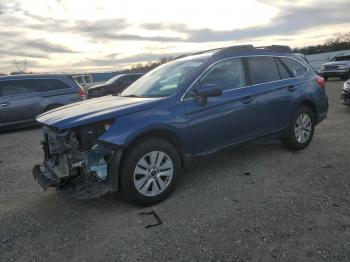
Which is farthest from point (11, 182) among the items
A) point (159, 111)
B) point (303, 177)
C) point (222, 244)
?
point (303, 177)

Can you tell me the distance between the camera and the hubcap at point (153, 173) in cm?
406

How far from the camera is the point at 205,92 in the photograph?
4.45 m

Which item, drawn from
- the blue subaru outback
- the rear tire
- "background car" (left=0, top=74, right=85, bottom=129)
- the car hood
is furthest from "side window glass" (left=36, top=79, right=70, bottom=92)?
the rear tire

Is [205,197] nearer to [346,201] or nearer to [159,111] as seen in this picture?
[159,111]

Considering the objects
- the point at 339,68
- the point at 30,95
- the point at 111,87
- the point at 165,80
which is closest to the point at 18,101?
the point at 30,95

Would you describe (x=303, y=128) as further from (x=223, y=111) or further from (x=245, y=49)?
(x=223, y=111)

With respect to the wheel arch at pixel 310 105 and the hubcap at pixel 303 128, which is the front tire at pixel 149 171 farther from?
the wheel arch at pixel 310 105

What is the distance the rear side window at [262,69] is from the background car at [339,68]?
56.5 feet

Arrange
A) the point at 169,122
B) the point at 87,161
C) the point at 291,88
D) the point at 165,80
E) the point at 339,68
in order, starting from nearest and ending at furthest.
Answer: the point at 87,161 → the point at 169,122 → the point at 165,80 → the point at 291,88 → the point at 339,68

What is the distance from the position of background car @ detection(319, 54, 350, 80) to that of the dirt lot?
17.0 metres

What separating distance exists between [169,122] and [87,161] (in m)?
1.06

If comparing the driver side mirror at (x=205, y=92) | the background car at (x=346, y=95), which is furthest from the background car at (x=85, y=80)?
the driver side mirror at (x=205, y=92)

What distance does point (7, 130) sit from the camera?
11047 millimetres

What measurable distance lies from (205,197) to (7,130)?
8.75 meters
